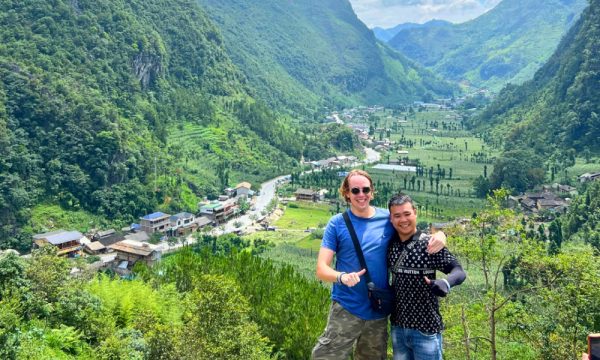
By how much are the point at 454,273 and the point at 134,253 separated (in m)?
46.5

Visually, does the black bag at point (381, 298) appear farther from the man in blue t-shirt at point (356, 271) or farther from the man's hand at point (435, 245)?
the man's hand at point (435, 245)

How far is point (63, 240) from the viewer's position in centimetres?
4875

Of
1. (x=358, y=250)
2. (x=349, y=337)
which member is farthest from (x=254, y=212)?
(x=358, y=250)

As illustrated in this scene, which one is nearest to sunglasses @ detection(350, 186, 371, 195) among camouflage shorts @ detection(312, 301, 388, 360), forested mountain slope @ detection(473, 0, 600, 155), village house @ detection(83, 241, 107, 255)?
camouflage shorts @ detection(312, 301, 388, 360)

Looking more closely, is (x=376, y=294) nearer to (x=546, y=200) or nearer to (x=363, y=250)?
(x=363, y=250)

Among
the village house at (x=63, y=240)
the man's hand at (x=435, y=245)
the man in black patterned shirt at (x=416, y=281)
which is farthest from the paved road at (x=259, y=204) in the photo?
the man's hand at (x=435, y=245)

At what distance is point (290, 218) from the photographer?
68.6 metres

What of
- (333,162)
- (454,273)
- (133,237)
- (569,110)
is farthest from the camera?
(333,162)

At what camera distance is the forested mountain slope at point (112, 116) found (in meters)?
59.3

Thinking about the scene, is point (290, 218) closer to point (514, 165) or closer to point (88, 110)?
point (88, 110)

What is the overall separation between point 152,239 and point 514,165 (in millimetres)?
56126

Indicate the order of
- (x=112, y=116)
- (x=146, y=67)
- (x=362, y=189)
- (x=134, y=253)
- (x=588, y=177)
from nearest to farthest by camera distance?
(x=362, y=189) < (x=134, y=253) < (x=112, y=116) < (x=588, y=177) < (x=146, y=67)

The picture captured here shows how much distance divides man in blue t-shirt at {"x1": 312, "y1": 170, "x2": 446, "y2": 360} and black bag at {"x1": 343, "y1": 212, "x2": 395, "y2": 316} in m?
0.05

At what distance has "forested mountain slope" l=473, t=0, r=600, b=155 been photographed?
3455 inches
